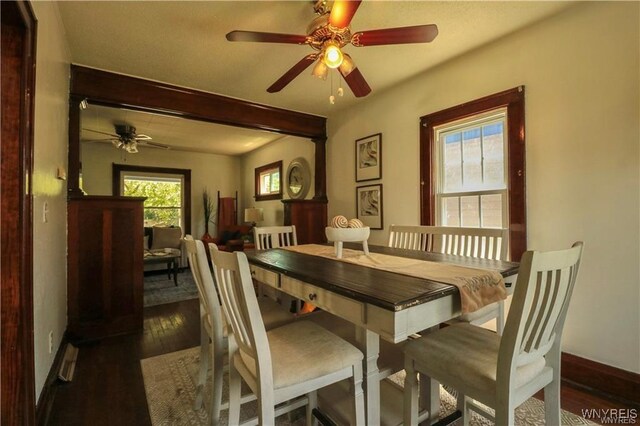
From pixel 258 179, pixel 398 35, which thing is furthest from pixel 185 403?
pixel 258 179

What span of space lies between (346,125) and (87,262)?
3.26 meters

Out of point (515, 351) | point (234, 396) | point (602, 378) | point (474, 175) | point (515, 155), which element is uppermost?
point (515, 155)

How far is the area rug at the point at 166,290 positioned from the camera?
12.9 ft

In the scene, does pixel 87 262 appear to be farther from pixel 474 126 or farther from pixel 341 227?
pixel 474 126

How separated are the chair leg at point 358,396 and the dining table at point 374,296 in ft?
0.07

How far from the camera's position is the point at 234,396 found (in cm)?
126

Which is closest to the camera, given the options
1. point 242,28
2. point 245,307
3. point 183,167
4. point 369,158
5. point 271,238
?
point 245,307

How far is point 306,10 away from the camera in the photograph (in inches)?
78.5

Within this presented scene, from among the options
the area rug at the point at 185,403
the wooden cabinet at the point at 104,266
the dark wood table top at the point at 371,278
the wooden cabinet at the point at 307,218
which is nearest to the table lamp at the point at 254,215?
the wooden cabinet at the point at 307,218

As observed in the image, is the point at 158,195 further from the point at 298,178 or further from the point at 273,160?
the point at 298,178

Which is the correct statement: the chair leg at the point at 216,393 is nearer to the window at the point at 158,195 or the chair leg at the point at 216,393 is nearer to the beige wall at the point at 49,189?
the beige wall at the point at 49,189

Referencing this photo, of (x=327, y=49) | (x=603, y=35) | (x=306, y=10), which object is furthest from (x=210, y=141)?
(x=603, y=35)

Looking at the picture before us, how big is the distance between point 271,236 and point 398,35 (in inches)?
74.1

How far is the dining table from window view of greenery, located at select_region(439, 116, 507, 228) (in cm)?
107
